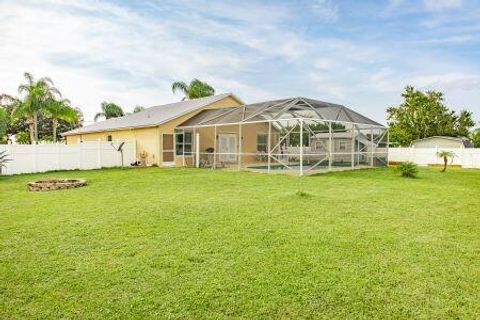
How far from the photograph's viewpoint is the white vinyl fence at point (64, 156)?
1603cm

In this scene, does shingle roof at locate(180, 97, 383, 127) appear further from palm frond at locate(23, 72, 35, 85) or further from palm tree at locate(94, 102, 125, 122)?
palm tree at locate(94, 102, 125, 122)

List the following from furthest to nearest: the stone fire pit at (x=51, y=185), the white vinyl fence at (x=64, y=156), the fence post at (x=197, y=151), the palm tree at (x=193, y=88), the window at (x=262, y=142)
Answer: the palm tree at (x=193, y=88), the window at (x=262, y=142), the fence post at (x=197, y=151), the white vinyl fence at (x=64, y=156), the stone fire pit at (x=51, y=185)

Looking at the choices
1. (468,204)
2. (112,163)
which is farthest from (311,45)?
(112,163)

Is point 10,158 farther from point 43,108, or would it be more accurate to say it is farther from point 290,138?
point 290,138

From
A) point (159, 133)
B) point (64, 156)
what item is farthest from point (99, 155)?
point (159, 133)

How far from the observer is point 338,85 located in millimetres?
21656

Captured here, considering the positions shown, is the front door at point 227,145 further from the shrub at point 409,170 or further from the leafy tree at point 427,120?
the leafy tree at point 427,120

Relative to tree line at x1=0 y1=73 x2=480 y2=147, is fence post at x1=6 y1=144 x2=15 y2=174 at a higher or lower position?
lower

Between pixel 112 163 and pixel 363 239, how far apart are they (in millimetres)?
17516

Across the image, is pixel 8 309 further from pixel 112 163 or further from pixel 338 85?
pixel 338 85

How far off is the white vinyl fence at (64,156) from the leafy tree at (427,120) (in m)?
26.8

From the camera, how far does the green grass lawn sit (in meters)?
2.99

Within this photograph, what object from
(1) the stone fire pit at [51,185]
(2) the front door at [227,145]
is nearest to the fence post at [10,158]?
(1) the stone fire pit at [51,185]

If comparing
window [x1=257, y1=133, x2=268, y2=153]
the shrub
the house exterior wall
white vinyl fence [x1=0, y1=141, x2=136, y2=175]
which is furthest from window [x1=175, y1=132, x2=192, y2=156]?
the house exterior wall
